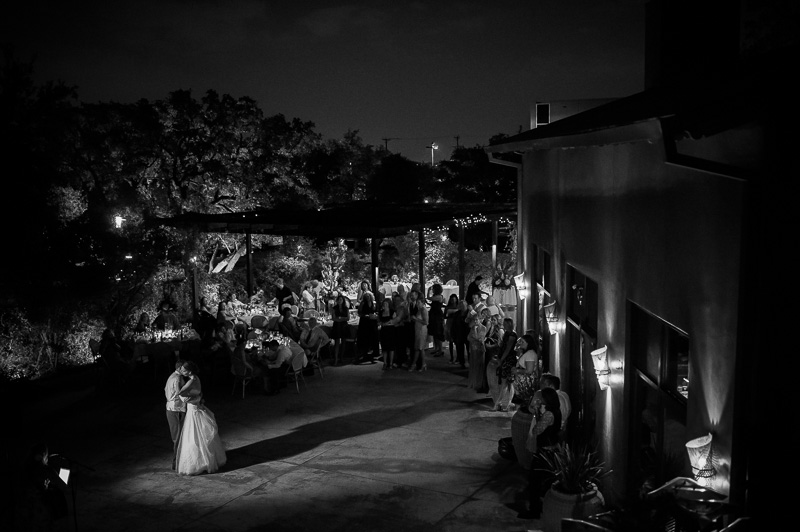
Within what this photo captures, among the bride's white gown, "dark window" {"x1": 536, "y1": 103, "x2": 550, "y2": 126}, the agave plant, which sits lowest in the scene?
the bride's white gown

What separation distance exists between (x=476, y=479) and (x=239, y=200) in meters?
18.8

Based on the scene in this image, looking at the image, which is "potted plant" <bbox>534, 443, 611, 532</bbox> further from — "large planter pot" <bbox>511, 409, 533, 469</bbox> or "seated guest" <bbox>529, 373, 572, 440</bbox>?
"large planter pot" <bbox>511, 409, 533, 469</bbox>

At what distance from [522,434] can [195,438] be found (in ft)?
13.6

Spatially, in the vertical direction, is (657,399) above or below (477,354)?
above

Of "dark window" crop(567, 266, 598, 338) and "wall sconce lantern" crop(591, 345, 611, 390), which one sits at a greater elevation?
"dark window" crop(567, 266, 598, 338)

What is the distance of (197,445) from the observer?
30.6 feet

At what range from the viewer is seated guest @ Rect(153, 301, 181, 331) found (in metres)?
15.8

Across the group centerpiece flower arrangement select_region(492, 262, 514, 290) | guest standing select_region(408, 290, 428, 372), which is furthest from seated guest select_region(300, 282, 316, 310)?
guest standing select_region(408, 290, 428, 372)

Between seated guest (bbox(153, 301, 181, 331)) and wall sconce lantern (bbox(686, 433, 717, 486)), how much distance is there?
13188 millimetres

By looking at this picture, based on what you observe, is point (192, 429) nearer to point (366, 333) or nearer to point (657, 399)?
point (657, 399)

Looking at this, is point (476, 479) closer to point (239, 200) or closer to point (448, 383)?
point (448, 383)

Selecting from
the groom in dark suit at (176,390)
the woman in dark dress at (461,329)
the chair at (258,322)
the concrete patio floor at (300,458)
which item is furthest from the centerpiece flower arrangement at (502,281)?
the groom in dark suit at (176,390)

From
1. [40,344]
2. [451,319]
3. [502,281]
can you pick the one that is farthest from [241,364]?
[502,281]

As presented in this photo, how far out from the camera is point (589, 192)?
324 inches
